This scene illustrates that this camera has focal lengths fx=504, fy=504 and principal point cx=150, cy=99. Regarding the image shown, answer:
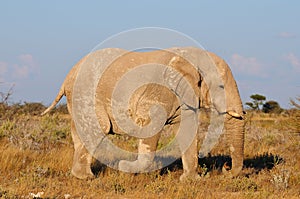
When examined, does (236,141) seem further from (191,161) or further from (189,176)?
(189,176)

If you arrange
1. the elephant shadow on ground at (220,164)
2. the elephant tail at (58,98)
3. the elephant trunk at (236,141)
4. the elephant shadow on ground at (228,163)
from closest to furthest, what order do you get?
1. the elephant trunk at (236,141)
2. the elephant tail at (58,98)
3. the elephant shadow on ground at (220,164)
4. the elephant shadow on ground at (228,163)

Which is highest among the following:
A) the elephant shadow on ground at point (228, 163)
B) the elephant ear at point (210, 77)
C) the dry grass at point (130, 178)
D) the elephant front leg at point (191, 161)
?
the elephant ear at point (210, 77)

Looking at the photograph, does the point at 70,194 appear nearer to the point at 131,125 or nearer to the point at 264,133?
Result: the point at 131,125

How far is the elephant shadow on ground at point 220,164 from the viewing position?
8.98m

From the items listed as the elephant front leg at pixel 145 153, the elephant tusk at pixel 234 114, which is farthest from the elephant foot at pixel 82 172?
the elephant tusk at pixel 234 114

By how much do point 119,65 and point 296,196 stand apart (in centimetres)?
334

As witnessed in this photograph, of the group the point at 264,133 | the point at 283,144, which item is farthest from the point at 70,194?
the point at 264,133

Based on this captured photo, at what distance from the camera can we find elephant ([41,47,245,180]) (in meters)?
7.78

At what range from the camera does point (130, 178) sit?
25.8 feet

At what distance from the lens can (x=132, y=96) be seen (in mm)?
7906

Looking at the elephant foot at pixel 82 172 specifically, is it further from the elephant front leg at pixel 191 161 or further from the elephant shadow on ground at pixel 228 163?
the elephant front leg at pixel 191 161

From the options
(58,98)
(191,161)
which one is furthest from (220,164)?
(58,98)

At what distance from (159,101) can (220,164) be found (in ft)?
8.46

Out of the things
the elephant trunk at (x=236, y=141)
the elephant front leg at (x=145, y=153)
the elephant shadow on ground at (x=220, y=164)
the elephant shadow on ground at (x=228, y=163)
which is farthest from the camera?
the elephant shadow on ground at (x=228, y=163)
